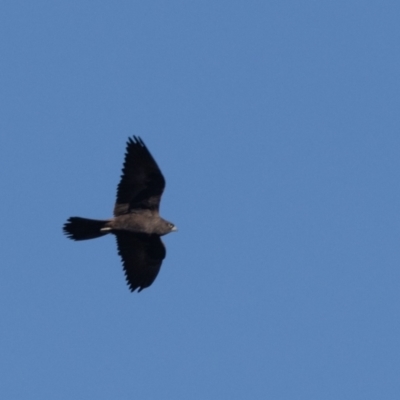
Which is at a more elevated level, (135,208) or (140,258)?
(135,208)

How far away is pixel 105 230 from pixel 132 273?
1.80 meters

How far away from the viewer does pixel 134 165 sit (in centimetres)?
2514

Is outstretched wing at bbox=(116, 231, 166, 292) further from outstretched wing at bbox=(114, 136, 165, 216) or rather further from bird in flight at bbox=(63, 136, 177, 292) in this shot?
outstretched wing at bbox=(114, 136, 165, 216)

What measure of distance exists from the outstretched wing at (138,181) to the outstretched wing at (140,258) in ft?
3.14

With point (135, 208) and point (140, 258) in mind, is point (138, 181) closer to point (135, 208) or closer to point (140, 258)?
point (135, 208)

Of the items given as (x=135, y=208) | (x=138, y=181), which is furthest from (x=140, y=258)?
(x=138, y=181)

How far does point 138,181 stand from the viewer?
995 inches

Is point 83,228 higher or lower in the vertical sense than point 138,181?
lower

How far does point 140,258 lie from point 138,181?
208 centimetres

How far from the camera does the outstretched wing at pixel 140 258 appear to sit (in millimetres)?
26234

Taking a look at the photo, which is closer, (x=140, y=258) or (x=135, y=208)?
(x=135, y=208)

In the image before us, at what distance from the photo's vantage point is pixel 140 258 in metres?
26.5

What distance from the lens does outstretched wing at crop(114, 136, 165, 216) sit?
25.0m

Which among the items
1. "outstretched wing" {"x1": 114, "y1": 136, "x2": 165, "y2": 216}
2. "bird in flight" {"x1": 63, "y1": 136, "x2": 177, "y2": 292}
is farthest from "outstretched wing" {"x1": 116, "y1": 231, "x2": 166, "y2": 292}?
"outstretched wing" {"x1": 114, "y1": 136, "x2": 165, "y2": 216}
